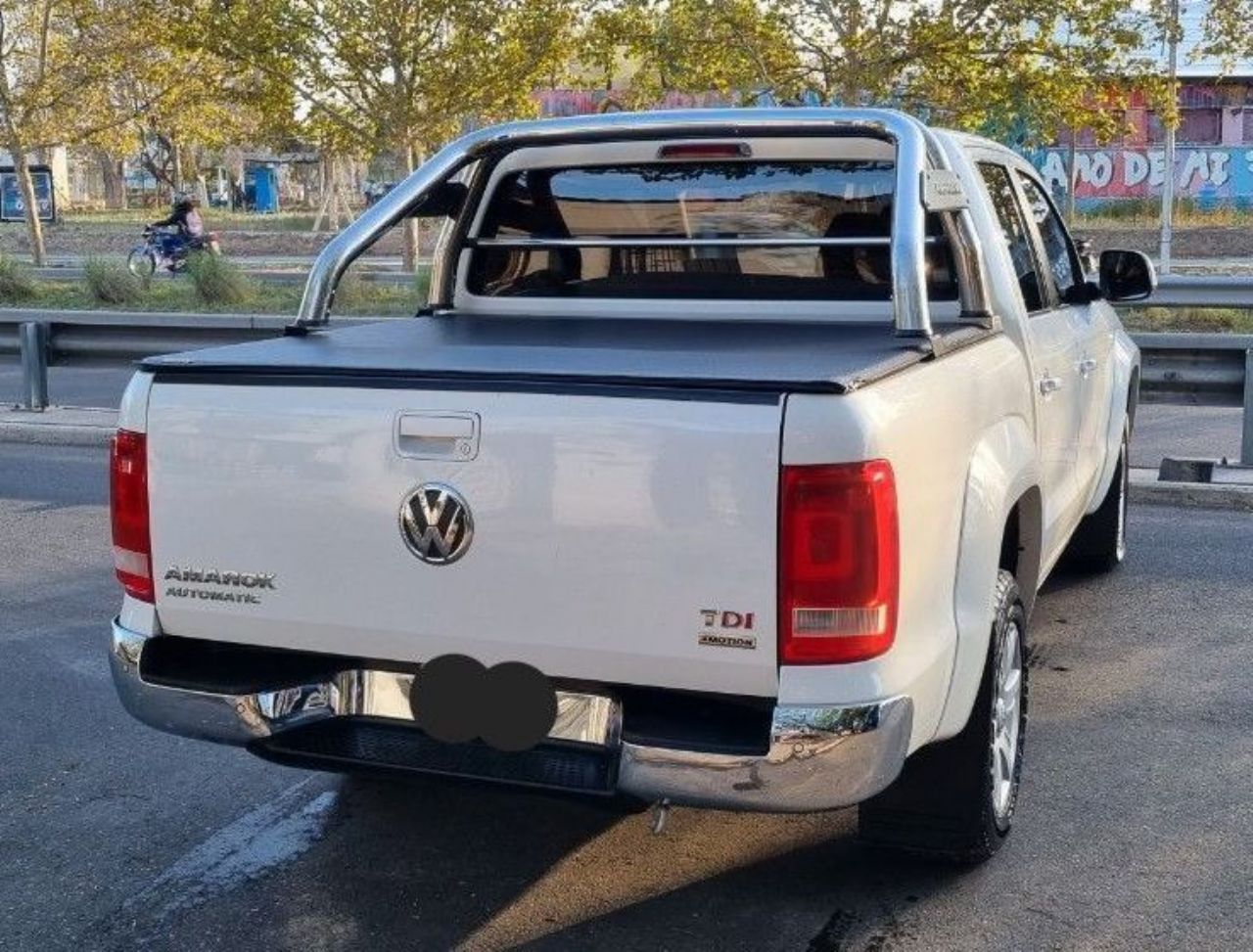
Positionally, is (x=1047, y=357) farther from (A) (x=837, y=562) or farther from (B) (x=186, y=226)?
(B) (x=186, y=226)

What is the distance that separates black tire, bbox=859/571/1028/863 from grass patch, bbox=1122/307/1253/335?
488 inches

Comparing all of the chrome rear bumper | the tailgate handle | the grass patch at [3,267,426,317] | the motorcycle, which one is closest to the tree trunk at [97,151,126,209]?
the motorcycle

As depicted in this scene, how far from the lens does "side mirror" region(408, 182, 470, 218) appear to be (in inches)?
212

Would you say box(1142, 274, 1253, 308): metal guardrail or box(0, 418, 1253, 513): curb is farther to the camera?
box(1142, 274, 1253, 308): metal guardrail

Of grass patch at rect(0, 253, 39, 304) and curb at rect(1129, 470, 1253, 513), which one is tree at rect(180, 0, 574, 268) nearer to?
grass patch at rect(0, 253, 39, 304)

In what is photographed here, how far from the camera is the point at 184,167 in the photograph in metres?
59.4

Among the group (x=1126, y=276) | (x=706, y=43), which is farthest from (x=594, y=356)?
(x=706, y=43)

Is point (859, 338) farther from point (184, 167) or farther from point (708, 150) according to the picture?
point (184, 167)

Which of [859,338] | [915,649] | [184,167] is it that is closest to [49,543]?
[859,338]

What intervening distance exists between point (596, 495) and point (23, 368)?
9.88m

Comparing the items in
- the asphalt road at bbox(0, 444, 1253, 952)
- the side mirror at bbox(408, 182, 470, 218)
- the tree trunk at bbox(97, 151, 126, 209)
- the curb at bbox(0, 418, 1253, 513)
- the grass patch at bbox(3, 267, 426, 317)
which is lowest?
the asphalt road at bbox(0, 444, 1253, 952)

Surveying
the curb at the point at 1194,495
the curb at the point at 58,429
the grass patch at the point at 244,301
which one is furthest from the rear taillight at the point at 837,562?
the grass patch at the point at 244,301

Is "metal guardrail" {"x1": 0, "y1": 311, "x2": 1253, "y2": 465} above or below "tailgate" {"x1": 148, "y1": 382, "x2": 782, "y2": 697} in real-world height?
below

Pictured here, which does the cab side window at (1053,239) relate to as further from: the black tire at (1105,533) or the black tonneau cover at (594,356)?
the black tonneau cover at (594,356)
